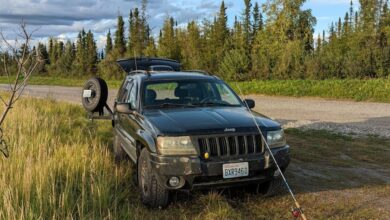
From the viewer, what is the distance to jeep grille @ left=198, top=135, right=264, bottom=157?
503 cm

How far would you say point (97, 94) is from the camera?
957 cm

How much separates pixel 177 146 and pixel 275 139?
4.13 ft

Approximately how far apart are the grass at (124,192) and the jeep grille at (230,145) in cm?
64

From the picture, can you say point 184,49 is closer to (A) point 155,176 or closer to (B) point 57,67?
(B) point 57,67

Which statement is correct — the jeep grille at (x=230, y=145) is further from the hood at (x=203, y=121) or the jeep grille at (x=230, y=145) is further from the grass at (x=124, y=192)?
the grass at (x=124, y=192)

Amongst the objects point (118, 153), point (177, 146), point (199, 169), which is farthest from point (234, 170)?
point (118, 153)

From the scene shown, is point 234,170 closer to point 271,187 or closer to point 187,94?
point 271,187

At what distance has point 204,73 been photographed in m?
7.40

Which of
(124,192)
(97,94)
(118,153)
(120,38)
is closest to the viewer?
(124,192)

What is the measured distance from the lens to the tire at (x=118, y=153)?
755 cm

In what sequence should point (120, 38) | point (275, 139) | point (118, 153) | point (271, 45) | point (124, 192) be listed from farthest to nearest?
1. point (120, 38)
2. point (271, 45)
3. point (118, 153)
4. point (124, 192)
5. point (275, 139)

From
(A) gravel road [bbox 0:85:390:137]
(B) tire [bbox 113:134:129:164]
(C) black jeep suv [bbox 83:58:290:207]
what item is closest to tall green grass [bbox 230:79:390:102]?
(A) gravel road [bbox 0:85:390:137]

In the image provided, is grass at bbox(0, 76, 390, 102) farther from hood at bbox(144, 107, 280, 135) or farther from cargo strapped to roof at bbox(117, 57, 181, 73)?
hood at bbox(144, 107, 280, 135)

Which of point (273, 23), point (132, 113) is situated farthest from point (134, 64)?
point (273, 23)
